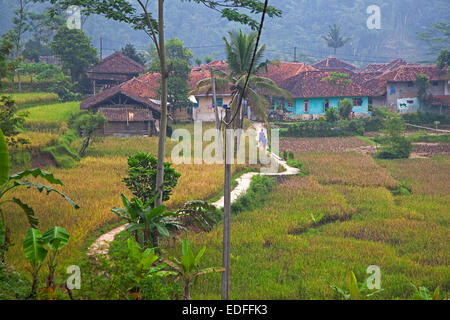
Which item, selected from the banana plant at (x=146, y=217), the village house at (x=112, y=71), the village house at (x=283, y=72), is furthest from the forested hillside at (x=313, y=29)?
the banana plant at (x=146, y=217)

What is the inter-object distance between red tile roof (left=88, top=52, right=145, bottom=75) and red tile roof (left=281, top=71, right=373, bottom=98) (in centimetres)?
1072

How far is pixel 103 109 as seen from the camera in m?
24.3

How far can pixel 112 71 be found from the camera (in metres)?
32.7

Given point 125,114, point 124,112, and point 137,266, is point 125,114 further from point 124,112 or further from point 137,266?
point 137,266

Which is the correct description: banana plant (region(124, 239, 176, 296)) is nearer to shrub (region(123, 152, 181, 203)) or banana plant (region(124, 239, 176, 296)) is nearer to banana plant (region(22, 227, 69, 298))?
banana plant (region(22, 227, 69, 298))

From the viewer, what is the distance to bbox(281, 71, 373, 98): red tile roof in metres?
30.7

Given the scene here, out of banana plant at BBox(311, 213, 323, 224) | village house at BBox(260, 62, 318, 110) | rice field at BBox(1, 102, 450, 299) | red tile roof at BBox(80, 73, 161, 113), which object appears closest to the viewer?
rice field at BBox(1, 102, 450, 299)

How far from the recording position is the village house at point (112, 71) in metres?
32.3

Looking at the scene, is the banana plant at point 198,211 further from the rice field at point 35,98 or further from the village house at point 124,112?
the rice field at point 35,98

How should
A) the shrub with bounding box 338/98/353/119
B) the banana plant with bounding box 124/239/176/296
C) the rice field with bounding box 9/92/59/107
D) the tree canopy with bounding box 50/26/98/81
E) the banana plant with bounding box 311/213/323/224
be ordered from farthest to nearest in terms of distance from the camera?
the tree canopy with bounding box 50/26/98/81 → the shrub with bounding box 338/98/353/119 → the rice field with bounding box 9/92/59/107 → the banana plant with bounding box 311/213/323/224 → the banana plant with bounding box 124/239/176/296

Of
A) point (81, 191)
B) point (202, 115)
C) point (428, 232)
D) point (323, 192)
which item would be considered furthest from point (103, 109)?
point (428, 232)

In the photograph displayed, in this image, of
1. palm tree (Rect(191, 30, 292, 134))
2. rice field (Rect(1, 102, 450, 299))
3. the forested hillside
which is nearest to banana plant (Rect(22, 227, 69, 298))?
rice field (Rect(1, 102, 450, 299))

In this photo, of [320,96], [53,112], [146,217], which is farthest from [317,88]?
[146,217]
